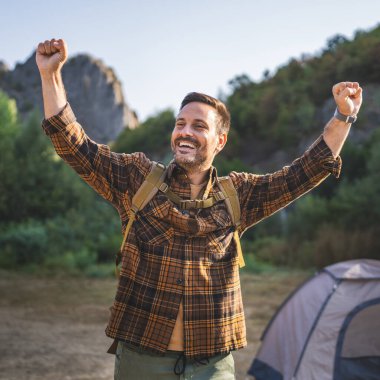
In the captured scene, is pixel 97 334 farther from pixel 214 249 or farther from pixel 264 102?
pixel 264 102

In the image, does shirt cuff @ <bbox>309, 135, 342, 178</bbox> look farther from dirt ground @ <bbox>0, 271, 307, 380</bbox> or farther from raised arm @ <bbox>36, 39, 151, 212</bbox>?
dirt ground @ <bbox>0, 271, 307, 380</bbox>

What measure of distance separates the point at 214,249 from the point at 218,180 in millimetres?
314

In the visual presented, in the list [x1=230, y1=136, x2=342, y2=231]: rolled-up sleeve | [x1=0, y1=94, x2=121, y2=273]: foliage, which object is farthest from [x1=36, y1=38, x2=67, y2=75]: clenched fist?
[x1=0, y1=94, x2=121, y2=273]: foliage

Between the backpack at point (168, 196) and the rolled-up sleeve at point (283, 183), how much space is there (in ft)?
0.21

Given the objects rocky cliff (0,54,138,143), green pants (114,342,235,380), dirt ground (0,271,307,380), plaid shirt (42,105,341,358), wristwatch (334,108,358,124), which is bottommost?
dirt ground (0,271,307,380)

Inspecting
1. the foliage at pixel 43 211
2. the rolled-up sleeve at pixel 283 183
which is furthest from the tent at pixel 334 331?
the foliage at pixel 43 211

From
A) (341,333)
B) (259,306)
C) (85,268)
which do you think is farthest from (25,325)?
(85,268)

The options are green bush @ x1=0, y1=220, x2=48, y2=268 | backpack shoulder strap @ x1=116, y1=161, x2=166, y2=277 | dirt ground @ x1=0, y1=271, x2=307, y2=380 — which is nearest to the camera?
backpack shoulder strap @ x1=116, y1=161, x2=166, y2=277

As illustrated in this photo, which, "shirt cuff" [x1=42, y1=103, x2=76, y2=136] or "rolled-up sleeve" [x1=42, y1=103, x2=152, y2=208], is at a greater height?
"shirt cuff" [x1=42, y1=103, x2=76, y2=136]

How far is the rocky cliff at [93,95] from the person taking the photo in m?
24.6

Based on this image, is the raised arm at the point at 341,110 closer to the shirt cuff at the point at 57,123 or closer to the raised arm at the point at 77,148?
the raised arm at the point at 77,148

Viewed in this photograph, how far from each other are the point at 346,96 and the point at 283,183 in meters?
0.43

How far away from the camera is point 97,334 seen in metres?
7.39

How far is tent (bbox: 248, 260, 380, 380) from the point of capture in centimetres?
461
